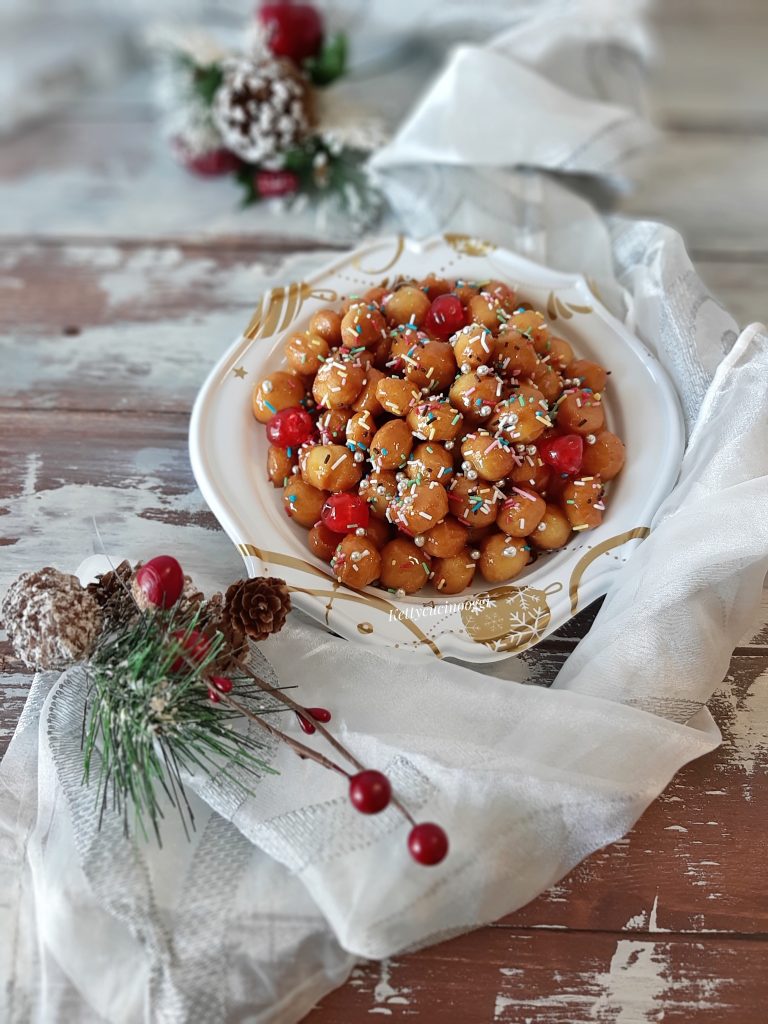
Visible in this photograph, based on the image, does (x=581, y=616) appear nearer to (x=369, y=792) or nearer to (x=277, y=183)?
(x=369, y=792)

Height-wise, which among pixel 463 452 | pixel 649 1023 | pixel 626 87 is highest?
pixel 626 87

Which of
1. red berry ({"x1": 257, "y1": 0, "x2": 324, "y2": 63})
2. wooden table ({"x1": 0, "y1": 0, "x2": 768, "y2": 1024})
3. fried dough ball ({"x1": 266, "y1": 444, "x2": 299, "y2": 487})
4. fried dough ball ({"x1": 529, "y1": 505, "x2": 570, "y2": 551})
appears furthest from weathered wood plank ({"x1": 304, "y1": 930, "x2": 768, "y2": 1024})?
red berry ({"x1": 257, "y1": 0, "x2": 324, "y2": 63})

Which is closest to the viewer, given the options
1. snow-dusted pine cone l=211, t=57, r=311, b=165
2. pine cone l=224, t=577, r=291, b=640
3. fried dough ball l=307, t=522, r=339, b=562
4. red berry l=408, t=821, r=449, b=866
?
red berry l=408, t=821, r=449, b=866

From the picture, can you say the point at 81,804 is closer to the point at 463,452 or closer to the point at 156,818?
the point at 156,818

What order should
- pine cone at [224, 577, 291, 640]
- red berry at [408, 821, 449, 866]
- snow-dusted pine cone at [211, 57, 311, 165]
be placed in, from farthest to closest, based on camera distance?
snow-dusted pine cone at [211, 57, 311, 165] → pine cone at [224, 577, 291, 640] → red berry at [408, 821, 449, 866]

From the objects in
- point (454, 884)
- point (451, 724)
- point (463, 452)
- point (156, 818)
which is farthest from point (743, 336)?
point (156, 818)

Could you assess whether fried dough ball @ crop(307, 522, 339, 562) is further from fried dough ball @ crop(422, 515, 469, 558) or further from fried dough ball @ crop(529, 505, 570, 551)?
fried dough ball @ crop(529, 505, 570, 551)
